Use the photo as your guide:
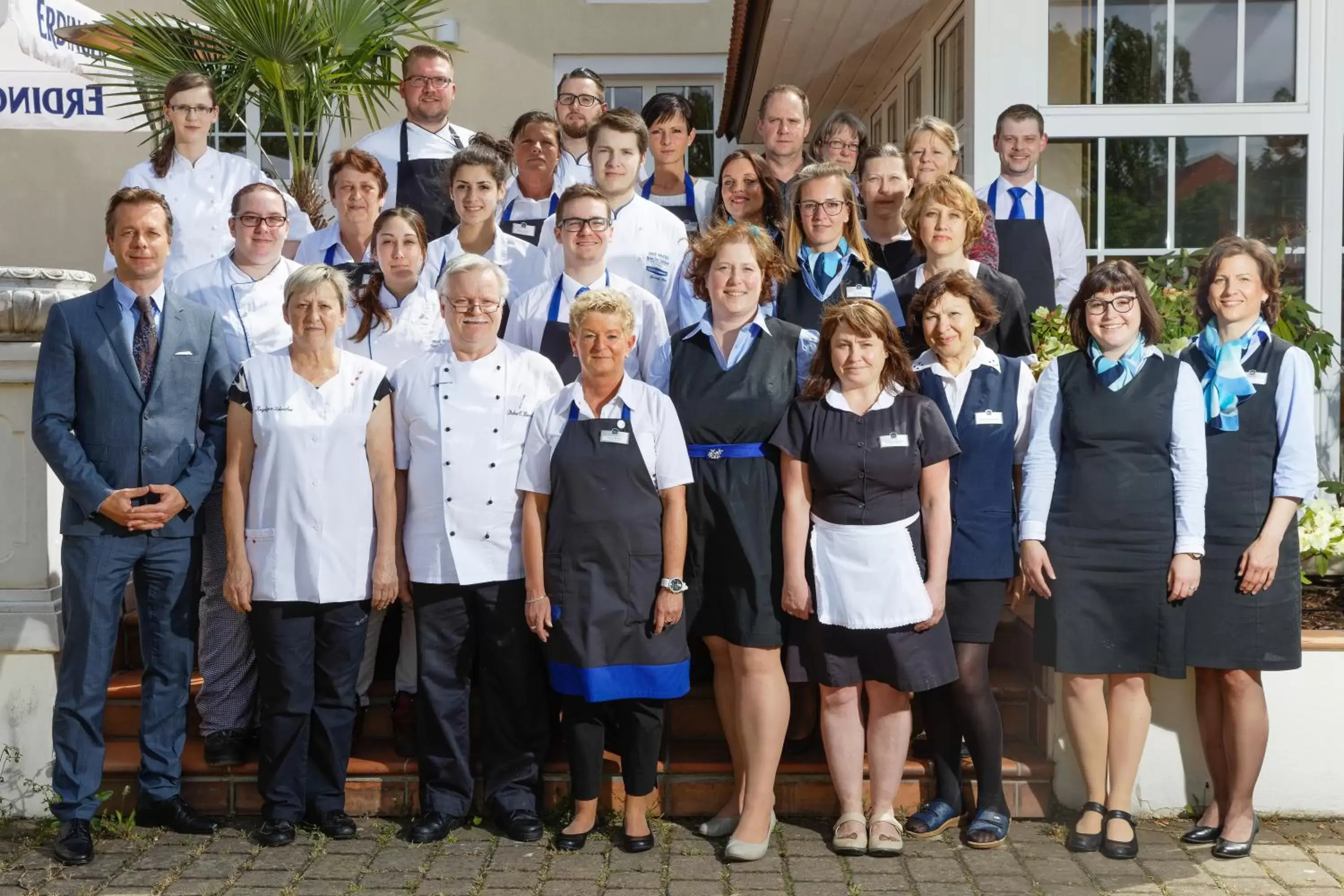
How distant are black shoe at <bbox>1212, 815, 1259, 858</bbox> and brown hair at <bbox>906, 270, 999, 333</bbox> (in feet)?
5.79

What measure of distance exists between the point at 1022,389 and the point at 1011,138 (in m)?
1.95

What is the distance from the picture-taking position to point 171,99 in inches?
235

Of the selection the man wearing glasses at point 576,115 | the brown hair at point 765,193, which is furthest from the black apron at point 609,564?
the man wearing glasses at point 576,115

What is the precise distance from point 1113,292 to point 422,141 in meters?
3.41

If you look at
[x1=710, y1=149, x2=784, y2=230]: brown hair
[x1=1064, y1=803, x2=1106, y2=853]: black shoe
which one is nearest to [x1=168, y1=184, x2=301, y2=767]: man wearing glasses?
[x1=710, y1=149, x2=784, y2=230]: brown hair

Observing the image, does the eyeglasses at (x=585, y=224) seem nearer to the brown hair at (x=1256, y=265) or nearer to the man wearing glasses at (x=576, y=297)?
the man wearing glasses at (x=576, y=297)

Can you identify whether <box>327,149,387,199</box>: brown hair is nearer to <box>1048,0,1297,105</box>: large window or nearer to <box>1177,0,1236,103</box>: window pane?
<box>1048,0,1297,105</box>: large window

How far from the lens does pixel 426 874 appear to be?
420 cm

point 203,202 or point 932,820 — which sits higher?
point 203,202

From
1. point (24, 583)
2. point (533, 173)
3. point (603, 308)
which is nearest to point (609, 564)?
point (603, 308)

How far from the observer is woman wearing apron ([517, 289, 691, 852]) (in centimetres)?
423

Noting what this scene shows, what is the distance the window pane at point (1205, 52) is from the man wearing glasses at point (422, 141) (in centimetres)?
349

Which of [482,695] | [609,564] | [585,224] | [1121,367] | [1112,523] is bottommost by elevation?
[482,695]

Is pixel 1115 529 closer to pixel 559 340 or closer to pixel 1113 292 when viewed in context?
pixel 1113 292
